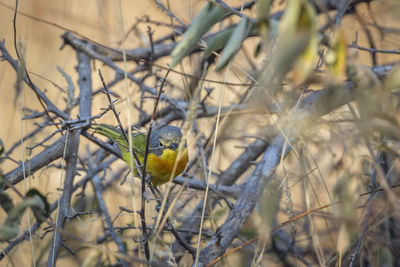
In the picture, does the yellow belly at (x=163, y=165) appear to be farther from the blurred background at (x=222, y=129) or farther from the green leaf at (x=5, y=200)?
the green leaf at (x=5, y=200)

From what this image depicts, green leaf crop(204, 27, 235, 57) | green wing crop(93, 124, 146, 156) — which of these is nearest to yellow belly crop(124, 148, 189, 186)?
A: green wing crop(93, 124, 146, 156)

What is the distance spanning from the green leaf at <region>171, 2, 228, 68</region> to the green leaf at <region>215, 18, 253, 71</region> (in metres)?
0.11

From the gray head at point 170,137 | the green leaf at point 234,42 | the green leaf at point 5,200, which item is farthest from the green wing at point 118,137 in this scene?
the green leaf at point 234,42

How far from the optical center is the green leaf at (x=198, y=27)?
159 cm

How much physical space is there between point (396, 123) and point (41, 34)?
257 inches

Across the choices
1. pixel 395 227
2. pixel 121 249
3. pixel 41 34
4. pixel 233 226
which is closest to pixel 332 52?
pixel 233 226

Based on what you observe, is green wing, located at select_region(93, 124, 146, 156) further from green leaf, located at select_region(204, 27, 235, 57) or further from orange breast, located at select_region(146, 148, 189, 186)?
green leaf, located at select_region(204, 27, 235, 57)

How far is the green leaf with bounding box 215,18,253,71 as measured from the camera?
5.01 feet

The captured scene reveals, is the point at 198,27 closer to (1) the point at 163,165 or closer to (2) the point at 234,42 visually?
(2) the point at 234,42

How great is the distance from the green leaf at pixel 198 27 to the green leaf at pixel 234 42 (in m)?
0.11

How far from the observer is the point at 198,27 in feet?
5.29

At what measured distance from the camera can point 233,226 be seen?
265cm

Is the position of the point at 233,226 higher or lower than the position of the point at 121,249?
higher

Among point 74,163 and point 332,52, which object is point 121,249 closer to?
point 74,163
